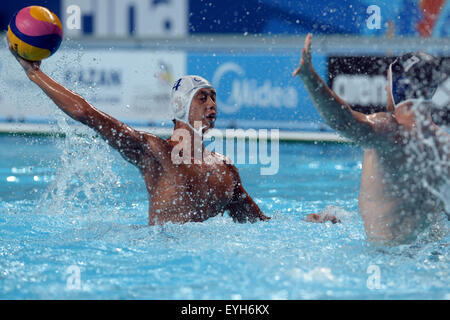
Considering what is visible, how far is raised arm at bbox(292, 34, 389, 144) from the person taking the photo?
2.40 meters

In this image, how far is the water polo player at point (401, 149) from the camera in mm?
2506

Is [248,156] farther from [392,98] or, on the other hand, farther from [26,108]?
[392,98]

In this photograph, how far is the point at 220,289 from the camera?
2.61m

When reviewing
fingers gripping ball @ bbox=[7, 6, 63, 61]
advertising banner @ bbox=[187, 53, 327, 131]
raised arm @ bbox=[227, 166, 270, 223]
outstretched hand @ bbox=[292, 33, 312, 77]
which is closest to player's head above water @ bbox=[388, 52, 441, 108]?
outstretched hand @ bbox=[292, 33, 312, 77]

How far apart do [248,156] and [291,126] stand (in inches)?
54.8

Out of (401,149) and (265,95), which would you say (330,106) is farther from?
(265,95)

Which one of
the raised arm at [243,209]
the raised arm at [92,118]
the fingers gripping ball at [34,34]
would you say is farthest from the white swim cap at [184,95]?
the fingers gripping ball at [34,34]

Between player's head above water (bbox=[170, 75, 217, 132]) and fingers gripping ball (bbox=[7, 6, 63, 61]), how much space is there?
2.32 feet

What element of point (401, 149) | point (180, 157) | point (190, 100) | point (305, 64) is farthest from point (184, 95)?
point (401, 149)

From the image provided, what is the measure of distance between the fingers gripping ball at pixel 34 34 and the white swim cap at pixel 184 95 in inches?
27.7

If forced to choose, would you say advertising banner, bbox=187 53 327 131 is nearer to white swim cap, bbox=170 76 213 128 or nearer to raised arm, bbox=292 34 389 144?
white swim cap, bbox=170 76 213 128

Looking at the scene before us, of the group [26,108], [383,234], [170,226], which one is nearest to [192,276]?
[170,226]

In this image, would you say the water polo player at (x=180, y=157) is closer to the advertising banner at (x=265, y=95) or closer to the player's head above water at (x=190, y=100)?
the player's head above water at (x=190, y=100)

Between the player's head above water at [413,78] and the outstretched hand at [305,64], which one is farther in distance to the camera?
the player's head above water at [413,78]
